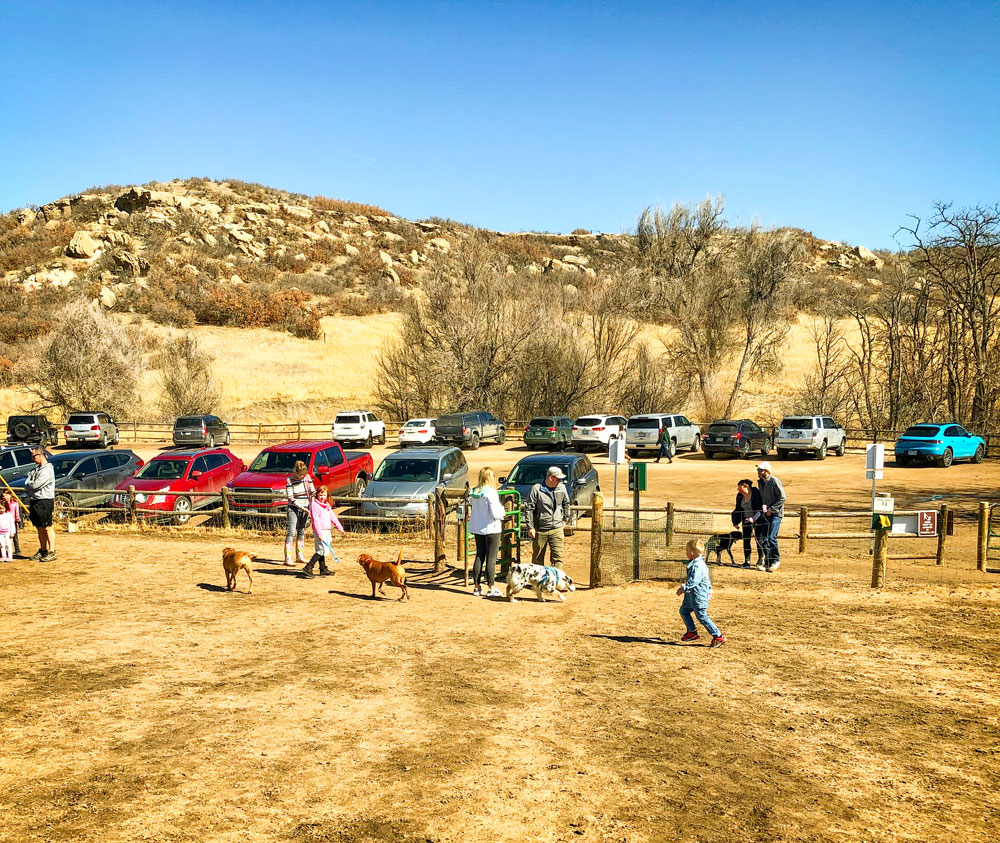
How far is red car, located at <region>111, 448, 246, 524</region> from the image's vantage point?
57.0 ft

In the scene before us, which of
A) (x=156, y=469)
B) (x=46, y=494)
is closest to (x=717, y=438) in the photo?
(x=156, y=469)

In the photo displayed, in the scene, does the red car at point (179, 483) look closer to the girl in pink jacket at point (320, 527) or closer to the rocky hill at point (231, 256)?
the girl in pink jacket at point (320, 527)

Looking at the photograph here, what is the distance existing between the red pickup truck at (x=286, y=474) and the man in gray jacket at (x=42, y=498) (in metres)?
3.69

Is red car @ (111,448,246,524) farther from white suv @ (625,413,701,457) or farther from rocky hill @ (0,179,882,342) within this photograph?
rocky hill @ (0,179,882,342)

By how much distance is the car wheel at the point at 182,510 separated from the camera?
54.6 ft

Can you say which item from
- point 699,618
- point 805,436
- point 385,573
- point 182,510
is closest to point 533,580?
point 385,573

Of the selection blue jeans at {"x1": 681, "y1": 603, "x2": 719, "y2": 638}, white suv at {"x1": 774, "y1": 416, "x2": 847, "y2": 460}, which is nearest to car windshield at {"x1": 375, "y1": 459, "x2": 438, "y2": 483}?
blue jeans at {"x1": 681, "y1": 603, "x2": 719, "y2": 638}

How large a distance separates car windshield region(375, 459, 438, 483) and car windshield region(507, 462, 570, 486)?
1.84 metres

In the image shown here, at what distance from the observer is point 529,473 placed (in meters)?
16.5

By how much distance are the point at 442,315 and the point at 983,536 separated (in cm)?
3685

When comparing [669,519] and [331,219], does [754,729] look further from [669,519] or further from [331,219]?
[331,219]

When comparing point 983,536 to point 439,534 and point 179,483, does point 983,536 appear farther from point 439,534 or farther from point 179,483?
point 179,483

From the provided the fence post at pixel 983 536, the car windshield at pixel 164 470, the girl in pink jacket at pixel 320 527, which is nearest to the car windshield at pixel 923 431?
the fence post at pixel 983 536

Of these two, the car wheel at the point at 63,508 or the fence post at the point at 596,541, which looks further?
the car wheel at the point at 63,508
